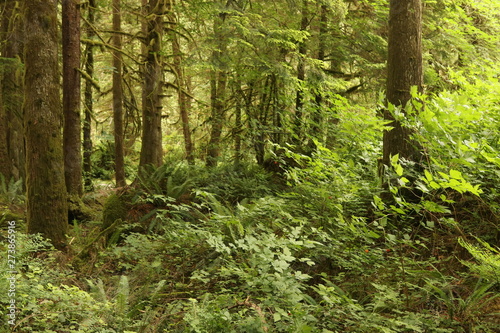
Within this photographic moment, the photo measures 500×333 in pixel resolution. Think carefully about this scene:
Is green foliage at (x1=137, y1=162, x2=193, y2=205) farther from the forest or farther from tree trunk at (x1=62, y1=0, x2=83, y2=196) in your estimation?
tree trunk at (x1=62, y1=0, x2=83, y2=196)

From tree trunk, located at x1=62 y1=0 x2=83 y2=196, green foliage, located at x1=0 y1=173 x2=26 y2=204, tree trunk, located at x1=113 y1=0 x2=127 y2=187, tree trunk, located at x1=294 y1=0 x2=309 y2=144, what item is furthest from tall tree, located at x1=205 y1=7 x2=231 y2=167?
green foliage, located at x1=0 y1=173 x2=26 y2=204

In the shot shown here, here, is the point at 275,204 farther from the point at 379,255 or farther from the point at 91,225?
the point at 91,225

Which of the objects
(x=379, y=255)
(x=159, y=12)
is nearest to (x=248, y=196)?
(x=379, y=255)

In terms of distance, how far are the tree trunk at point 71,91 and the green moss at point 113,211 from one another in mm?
1066

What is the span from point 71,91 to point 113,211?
2.54m

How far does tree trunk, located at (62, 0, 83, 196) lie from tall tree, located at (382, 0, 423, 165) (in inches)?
228

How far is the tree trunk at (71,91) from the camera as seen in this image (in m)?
7.35

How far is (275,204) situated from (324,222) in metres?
0.73

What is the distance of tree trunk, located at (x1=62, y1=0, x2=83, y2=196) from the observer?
7.35 m

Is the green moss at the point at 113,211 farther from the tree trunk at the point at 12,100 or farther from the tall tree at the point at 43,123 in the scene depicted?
the tree trunk at the point at 12,100

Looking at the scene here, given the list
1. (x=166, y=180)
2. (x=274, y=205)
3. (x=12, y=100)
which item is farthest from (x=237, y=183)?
(x=12, y=100)

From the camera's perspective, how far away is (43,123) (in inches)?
231

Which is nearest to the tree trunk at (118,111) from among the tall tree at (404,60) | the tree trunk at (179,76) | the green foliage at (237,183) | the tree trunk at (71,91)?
the tree trunk at (179,76)

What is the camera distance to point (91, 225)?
7496 millimetres
